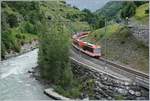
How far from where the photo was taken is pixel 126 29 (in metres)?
57.5

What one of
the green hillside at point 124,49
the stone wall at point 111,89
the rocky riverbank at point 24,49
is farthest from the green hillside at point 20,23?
the stone wall at point 111,89

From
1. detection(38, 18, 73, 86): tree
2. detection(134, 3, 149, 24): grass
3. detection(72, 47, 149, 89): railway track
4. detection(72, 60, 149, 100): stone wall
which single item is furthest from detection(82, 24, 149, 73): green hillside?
detection(38, 18, 73, 86): tree

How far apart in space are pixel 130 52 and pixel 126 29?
7.19 meters

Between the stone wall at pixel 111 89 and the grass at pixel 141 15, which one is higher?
the grass at pixel 141 15

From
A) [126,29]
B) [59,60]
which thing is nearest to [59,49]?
[59,60]

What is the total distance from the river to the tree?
6.32 feet

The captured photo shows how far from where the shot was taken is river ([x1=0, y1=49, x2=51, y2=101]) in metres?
41.4

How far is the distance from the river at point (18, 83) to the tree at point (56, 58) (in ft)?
6.32

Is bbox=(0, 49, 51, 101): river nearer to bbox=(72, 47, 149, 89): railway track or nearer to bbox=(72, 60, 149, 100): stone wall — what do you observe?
bbox=(72, 60, 149, 100): stone wall

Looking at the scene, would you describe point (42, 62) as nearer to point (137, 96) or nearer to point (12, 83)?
point (12, 83)

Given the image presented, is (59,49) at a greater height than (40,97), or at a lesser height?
greater

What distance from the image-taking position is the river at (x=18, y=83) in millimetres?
41425

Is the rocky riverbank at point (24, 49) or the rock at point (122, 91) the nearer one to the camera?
the rock at point (122, 91)

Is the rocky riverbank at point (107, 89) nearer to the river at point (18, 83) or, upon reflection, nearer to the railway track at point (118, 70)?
the railway track at point (118, 70)
